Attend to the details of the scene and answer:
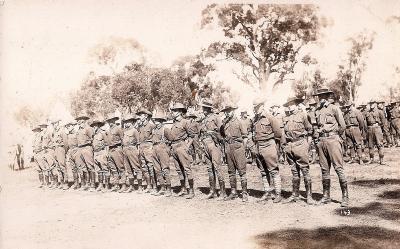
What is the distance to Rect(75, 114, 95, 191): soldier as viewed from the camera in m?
9.51

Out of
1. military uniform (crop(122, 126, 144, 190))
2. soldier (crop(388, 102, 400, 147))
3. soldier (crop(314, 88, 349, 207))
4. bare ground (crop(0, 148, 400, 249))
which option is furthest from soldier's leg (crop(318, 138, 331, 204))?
soldier (crop(388, 102, 400, 147))

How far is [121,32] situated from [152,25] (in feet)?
1.98

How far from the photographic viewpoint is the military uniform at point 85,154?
9.54 m

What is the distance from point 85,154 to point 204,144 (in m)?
3.13

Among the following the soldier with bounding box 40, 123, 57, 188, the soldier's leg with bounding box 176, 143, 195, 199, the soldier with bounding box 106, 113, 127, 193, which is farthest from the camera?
the soldier with bounding box 40, 123, 57, 188

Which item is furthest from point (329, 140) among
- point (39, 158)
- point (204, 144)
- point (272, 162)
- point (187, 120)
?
point (39, 158)

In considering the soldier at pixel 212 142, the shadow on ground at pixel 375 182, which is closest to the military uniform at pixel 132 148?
the soldier at pixel 212 142

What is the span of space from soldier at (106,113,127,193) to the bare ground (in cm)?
100

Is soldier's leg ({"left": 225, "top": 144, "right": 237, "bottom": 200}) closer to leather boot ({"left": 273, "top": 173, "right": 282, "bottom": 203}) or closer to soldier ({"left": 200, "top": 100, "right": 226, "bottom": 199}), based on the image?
soldier ({"left": 200, "top": 100, "right": 226, "bottom": 199})

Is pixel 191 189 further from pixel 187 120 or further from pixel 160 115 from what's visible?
pixel 160 115

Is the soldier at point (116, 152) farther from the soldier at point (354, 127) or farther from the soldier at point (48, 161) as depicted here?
the soldier at point (354, 127)

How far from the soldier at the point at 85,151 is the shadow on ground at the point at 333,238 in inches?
195

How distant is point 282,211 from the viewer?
684 centimetres

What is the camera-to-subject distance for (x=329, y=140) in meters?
6.82
